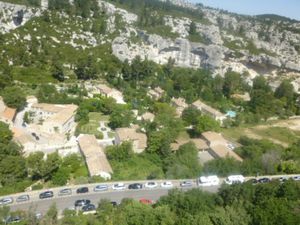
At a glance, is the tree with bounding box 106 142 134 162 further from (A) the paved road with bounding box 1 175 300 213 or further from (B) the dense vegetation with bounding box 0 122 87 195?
(A) the paved road with bounding box 1 175 300 213

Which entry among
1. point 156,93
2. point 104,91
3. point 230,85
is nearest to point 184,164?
point 104,91

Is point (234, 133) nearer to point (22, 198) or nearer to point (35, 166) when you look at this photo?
point (35, 166)

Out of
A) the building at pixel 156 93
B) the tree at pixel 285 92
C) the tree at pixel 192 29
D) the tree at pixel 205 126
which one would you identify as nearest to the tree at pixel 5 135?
the tree at pixel 205 126

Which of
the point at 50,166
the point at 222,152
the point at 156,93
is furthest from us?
the point at 156,93

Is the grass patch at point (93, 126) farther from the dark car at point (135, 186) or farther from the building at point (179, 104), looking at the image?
the dark car at point (135, 186)

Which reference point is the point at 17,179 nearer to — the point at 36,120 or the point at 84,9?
the point at 36,120

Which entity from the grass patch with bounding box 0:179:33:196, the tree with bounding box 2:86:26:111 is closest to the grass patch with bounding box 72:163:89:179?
the grass patch with bounding box 0:179:33:196
